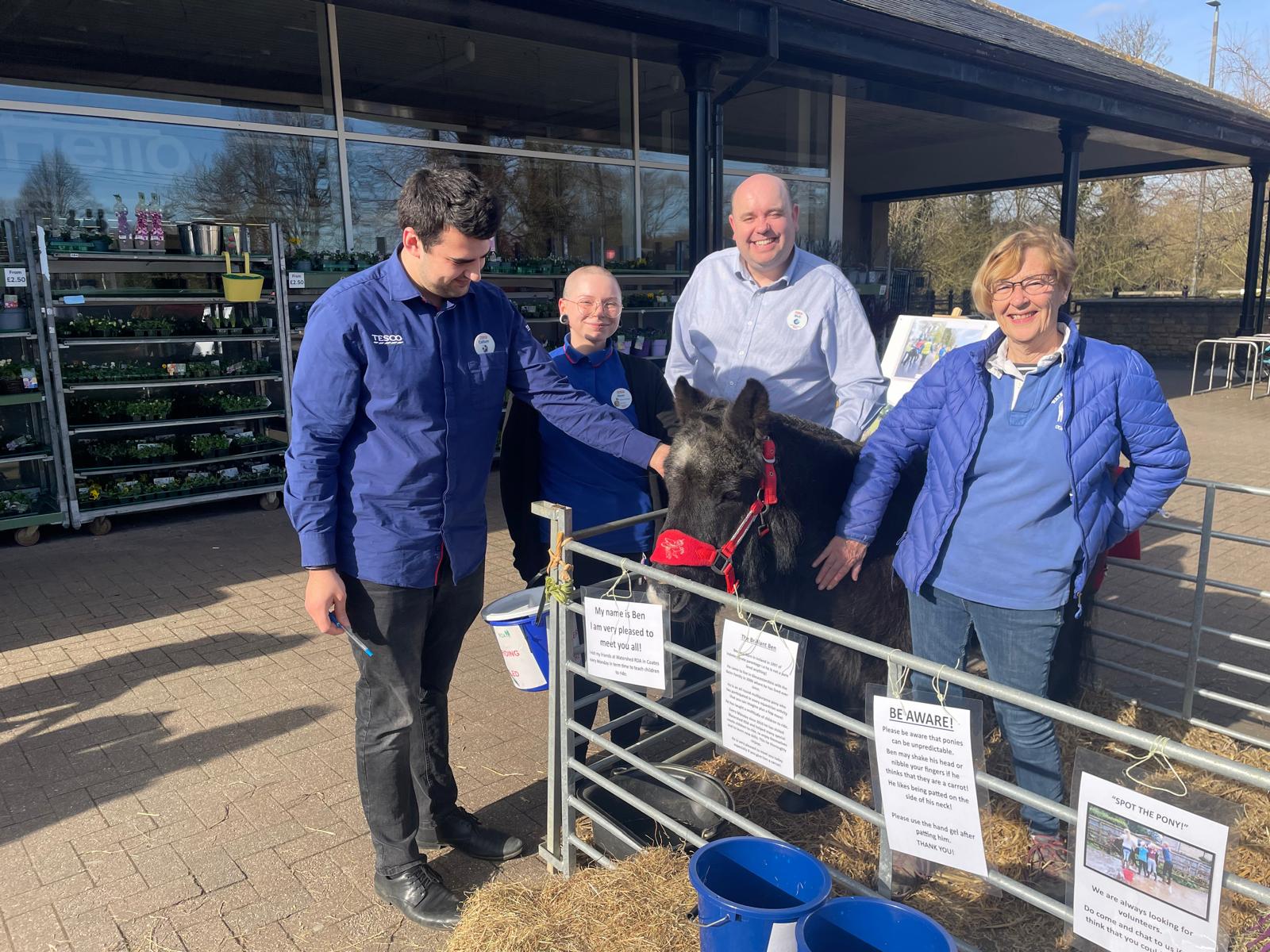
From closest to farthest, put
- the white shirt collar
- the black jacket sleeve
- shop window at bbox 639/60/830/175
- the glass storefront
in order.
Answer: the white shirt collar, the black jacket sleeve, the glass storefront, shop window at bbox 639/60/830/175

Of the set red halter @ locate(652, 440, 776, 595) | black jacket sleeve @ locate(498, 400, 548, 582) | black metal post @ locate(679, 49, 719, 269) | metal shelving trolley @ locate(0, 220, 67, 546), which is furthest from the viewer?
black metal post @ locate(679, 49, 719, 269)

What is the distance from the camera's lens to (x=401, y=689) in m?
2.51

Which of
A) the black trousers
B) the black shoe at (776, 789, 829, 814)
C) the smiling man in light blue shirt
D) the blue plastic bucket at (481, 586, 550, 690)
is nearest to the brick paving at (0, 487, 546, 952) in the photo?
the black trousers

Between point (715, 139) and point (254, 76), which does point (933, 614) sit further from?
point (254, 76)

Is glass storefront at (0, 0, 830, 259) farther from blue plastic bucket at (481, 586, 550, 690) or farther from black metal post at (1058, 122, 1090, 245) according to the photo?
blue plastic bucket at (481, 586, 550, 690)

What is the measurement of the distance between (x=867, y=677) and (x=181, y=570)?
513 centimetres

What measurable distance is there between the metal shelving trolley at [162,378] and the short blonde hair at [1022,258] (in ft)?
22.5

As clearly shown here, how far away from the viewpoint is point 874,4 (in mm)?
8719

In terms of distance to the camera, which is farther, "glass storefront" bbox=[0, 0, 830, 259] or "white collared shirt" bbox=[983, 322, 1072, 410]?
"glass storefront" bbox=[0, 0, 830, 259]

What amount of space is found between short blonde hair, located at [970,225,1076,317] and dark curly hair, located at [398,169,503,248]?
53.0 inches

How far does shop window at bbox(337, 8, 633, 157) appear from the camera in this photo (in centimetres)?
1005

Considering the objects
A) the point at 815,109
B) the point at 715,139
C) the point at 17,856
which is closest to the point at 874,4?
the point at 715,139

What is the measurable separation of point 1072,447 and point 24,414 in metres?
7.94

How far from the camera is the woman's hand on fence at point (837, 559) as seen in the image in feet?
9.14
